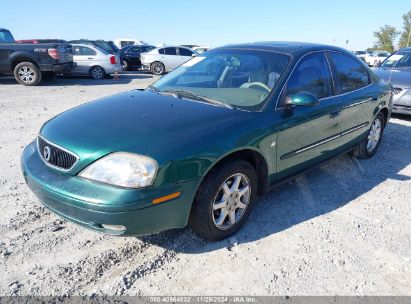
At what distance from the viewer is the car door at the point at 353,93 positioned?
3969mm

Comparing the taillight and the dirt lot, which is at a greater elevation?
the taillight

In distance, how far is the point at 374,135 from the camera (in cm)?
505

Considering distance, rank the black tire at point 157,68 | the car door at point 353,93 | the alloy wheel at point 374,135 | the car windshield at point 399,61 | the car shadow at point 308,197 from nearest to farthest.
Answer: the car shadow at point 308,197 → the car door at point 353,93 → the alloy wheel at point 374,135 → the car windshield at point 399,61 → the black tire at point 157,68

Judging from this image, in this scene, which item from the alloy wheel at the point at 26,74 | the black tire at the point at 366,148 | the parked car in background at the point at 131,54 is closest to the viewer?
the black tire at the point at 366,148

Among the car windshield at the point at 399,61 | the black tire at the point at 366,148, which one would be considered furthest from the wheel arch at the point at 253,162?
the car windshield at the point at 399,61

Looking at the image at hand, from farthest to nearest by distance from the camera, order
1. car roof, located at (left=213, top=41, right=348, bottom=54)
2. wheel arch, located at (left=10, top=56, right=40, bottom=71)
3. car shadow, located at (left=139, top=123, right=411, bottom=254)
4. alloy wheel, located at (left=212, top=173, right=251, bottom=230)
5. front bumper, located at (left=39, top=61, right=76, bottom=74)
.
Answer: front bumper, located at (left=39, top=61, right=76, bottom=74) < wheel arch, located at (left=10, top=56, right=40, bottom=71) < car roof, located at (left=213, top=41, right=348, bottom=54) < car shadow, located at (left=139, top=123, right=411, bottom=254) < alloy wheel, located at (left=212, top=173, right=251, bottom=230)

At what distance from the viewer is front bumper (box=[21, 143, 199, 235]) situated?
2.29m

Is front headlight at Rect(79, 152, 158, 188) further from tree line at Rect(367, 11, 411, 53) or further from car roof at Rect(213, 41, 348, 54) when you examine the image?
tree line at Rect(367, 11, 411, 53)

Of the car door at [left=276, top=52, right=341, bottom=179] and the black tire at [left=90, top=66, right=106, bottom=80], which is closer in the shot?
the car door at [left=276, top=52, right=341, bottom=179]

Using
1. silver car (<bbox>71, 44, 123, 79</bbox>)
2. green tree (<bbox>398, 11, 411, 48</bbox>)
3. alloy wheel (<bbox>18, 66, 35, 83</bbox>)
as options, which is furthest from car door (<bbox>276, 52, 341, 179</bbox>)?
green tree (<bbox>398, 11, 411, 48</bbox>)

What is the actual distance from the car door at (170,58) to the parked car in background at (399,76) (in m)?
10.00

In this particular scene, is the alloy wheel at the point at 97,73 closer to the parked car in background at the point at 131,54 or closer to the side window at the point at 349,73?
the parked car in background at the point at 131,54

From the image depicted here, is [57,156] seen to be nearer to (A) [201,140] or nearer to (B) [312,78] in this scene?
(A) [201,140]

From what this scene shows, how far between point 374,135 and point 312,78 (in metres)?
2.04
